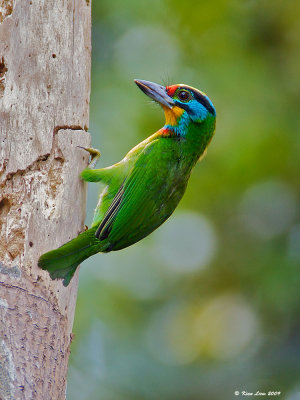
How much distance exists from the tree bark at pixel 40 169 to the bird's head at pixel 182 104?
2.66 ft

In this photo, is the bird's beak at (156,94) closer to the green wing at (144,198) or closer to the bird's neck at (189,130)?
the bird's neck at (189,130)

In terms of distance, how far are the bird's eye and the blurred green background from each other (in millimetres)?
1705

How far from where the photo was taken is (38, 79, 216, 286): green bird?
3289mm

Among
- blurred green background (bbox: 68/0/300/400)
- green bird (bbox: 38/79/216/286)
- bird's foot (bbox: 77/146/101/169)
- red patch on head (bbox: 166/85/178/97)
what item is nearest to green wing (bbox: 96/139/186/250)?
green bird (bbox: 38/79/216/286)

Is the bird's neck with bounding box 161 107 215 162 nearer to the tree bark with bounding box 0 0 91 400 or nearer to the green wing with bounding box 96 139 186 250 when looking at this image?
the green wing with bounding box 96 139 186 250

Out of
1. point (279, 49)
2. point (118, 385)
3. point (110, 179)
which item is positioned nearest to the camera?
point (110, 179)

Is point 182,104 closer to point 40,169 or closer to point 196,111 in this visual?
point 196,111

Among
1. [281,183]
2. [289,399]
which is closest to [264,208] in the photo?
[281,183]

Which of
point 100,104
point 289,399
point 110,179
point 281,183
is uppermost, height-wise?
point 100,104

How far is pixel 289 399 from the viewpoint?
5559 mm

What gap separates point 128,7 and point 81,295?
2.93 m

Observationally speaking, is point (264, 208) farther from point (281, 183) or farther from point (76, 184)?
point (76, 184)

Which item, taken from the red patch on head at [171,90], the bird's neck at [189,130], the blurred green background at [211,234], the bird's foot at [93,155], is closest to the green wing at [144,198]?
the bird's neck at [189,130]

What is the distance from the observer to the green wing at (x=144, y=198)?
3.58 m
